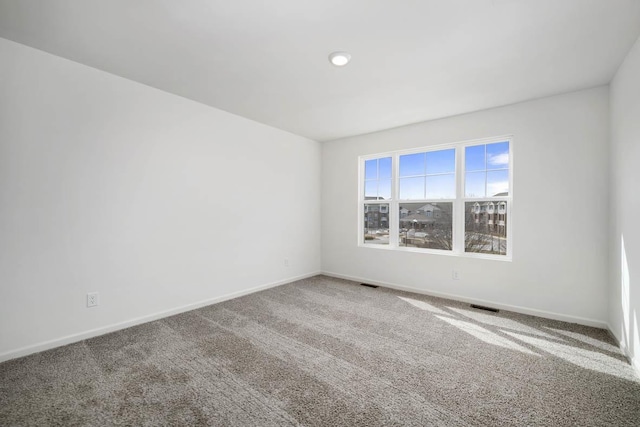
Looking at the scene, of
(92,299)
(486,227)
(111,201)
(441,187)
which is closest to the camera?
(92,299)

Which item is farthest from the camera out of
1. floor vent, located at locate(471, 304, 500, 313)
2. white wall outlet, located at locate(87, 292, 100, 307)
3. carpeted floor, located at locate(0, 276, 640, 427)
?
floor vent, located at locate(471, 304, 500, 313)

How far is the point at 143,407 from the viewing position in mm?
1697

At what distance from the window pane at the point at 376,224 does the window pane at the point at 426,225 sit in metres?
0.24

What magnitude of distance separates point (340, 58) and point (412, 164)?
7.82ft

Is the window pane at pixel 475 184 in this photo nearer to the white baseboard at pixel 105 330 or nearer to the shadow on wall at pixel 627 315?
the shadow on wall at pixel 627 315

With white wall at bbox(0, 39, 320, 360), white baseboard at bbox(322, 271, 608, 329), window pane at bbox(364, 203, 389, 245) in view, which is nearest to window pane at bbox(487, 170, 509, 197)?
white baseboard at bbox(322, 271, 608, 329)

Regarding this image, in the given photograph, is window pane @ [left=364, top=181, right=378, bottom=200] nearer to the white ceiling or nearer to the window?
the window

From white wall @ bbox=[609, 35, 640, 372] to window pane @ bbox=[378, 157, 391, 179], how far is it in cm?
252

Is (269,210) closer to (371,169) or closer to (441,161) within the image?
(371,169)

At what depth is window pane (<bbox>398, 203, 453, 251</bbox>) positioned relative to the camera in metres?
3.98

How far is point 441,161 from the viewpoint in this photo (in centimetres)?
404

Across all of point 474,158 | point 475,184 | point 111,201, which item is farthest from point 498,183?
point 111,201

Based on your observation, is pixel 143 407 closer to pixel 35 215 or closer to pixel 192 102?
pixel 35 215

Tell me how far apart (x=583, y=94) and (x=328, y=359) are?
12.1 feet
